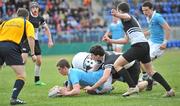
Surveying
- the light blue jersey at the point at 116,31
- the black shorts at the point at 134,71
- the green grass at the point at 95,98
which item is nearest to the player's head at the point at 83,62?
the green grass at the point at 95,98

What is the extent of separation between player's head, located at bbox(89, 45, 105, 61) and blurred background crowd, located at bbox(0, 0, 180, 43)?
21870 millimetres

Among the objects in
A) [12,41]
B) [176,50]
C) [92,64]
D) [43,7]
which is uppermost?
[12,41]

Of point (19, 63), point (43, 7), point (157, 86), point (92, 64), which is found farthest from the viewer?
A: point (43, 7)

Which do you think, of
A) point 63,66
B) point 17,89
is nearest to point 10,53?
point 17,89

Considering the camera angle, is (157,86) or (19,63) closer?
(19,63)

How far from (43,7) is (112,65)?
26.1 metres

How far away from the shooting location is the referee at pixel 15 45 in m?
12.7

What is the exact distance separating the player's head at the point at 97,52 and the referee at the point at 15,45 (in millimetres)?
1641

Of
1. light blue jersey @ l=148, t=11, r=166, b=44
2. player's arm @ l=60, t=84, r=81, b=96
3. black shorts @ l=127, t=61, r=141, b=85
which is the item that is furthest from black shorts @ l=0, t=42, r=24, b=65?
light blue jersey @ l=148, t=11, r=166, b=44

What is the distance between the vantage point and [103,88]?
1438 centimetres

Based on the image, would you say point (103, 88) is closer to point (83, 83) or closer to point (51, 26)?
point (83, 83)

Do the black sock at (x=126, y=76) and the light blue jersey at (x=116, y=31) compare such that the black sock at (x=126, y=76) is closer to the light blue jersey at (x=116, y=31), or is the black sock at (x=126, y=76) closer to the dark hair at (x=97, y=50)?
the dark hair at (x=97, y=50)

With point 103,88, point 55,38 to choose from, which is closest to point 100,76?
point 103,88

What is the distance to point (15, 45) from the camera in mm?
12859
